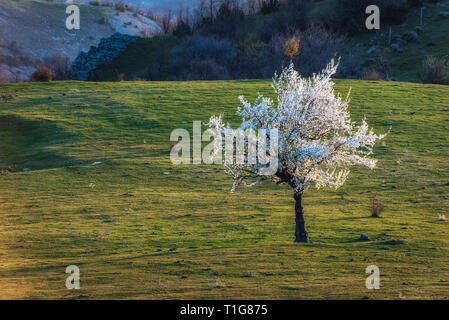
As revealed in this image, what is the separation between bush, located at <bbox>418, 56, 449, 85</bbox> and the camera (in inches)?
2359

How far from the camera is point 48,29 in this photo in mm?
136000

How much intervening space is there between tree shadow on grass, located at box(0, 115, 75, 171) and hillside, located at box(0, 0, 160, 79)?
76371mm

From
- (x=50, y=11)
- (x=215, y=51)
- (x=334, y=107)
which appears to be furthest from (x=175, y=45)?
(x=334, y=107)

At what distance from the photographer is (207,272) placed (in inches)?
640

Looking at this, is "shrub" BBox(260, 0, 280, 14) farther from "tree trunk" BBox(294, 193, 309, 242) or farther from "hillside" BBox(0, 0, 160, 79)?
"tree trunk" BBox(294, 193, 309, 242)

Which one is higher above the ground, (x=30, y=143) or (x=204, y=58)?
(x=204, y=58)

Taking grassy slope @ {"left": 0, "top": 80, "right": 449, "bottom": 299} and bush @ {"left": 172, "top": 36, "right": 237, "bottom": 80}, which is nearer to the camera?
grassy slope @ {"left": 0, "top": 80, "right": 449, "bottom": 299}

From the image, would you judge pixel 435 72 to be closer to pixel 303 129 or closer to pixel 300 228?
pixel 300 228

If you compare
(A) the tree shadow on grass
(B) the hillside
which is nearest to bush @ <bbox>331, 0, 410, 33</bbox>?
(A) the tree shadow on grass

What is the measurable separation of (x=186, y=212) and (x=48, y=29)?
125 metres

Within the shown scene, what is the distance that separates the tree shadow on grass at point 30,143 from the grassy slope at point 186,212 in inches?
6.6

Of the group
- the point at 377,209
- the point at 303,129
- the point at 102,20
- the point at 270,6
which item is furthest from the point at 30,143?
the point at 102,20

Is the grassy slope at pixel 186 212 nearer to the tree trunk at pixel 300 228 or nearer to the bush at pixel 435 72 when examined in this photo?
the tree trunk at pixel 300 228
